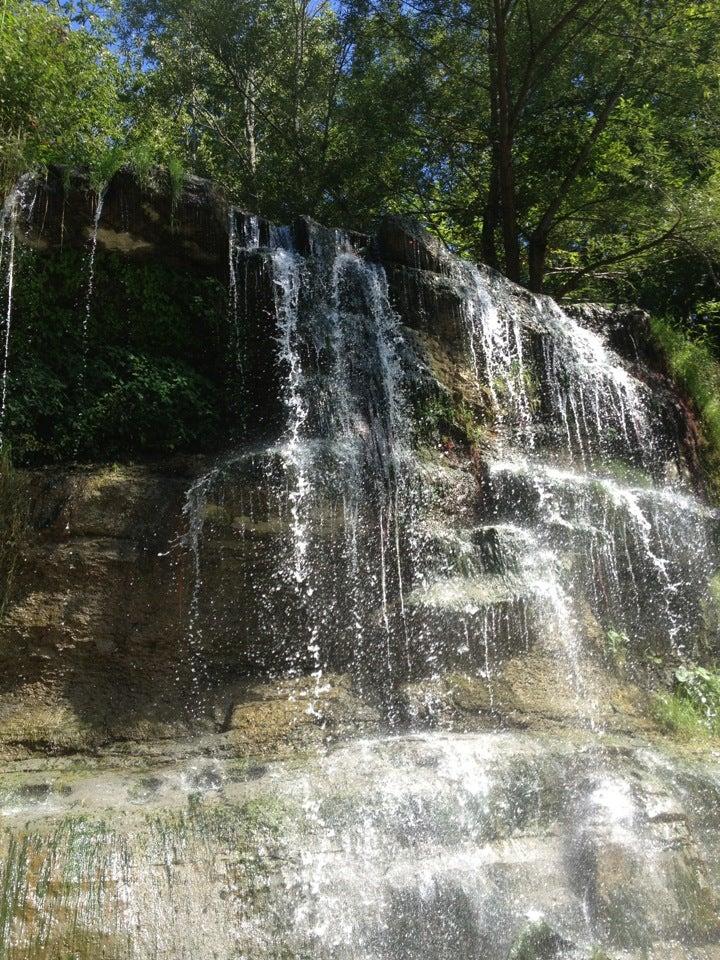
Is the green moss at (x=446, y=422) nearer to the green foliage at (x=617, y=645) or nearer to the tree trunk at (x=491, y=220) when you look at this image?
the green foliage at (x=617, y=645)

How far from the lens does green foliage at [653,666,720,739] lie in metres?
7.07

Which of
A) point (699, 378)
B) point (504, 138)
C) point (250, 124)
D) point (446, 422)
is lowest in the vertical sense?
point (446, 422)

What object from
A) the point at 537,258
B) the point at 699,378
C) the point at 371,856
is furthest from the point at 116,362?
the point at 537,258

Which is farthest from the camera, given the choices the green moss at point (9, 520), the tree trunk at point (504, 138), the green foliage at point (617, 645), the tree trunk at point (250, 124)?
the tree trunk at point (250, 124)

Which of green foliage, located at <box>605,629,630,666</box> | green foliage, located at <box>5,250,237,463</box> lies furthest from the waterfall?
A: green foliage, located at <box>605,629,630,666</box>

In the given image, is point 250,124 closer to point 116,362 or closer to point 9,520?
point 116,362

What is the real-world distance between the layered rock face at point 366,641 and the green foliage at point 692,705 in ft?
0.80

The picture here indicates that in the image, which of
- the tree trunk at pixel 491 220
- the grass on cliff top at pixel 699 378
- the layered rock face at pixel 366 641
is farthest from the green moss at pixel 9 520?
the tree trunk at pixel 491 220

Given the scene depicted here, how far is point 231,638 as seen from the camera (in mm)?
6590

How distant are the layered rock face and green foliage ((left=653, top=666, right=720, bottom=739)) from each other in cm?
24

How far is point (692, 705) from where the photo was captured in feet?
24.0

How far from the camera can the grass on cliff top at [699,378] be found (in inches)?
399

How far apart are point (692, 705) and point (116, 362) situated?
20.1 ft

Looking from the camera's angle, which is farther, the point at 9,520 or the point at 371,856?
the point at 9,520
